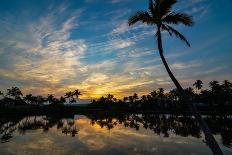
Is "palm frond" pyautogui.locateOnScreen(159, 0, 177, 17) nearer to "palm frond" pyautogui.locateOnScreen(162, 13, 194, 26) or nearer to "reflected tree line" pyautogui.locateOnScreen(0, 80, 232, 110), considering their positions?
"palm frond" pyautogui.locateOnScreen(162, 13, 194, 26)

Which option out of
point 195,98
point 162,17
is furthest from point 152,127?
point 195,98

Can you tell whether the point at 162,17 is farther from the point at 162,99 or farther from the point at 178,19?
the point at 162,99

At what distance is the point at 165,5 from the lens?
36.8ft

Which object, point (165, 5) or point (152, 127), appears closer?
point (165, 5)

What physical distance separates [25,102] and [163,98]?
342 feet

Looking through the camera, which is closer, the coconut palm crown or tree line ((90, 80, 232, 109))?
the coconut palm crown

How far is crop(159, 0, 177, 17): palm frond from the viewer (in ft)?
36.6

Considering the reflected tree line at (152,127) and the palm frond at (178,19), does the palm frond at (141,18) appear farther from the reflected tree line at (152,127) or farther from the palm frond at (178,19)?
the reflected tree line at (152,127)

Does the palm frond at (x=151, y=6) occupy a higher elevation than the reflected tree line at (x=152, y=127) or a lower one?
higher

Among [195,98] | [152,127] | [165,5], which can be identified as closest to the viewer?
[165,5]

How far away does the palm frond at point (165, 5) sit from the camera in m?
11.2

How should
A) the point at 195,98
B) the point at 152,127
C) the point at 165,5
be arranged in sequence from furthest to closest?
the point at 195,98
the point at 152,127
the point at 165,5

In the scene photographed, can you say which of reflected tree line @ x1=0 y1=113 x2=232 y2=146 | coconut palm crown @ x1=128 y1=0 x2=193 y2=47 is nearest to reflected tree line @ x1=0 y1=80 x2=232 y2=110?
reflected tree line @ x1=0 y1=113 x2=232 y2=146

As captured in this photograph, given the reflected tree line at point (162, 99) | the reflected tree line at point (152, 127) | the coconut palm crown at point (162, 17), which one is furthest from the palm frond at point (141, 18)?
the reflected tree line at point (162, 99)
